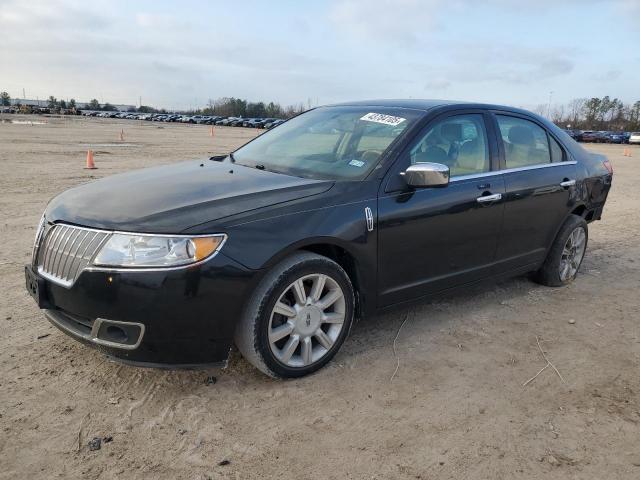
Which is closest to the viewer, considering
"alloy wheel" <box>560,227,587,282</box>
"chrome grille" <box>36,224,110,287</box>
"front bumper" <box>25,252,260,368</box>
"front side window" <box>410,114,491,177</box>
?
"front bumper" <box>25,252,260,368</box>

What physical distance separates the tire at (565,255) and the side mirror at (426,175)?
2144mm

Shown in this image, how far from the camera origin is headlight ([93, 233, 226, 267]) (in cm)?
277

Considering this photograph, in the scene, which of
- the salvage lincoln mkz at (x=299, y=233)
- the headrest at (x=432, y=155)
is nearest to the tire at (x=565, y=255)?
the salvage lincoln mkz at (x=299, y=233)

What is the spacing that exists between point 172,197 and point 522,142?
310 cm

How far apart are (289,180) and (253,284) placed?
88cm

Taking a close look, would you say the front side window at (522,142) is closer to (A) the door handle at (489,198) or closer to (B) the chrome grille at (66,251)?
(A) the door handle at (489,198)

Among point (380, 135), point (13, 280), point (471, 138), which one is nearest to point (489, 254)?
point (471, 138)

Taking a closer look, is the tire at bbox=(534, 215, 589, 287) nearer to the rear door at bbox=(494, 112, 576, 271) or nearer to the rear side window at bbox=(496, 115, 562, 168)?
the rear door at bbox=(494, 112, 576, 271)

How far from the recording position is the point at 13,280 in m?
4.73

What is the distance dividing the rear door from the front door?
A: 0.16 metres

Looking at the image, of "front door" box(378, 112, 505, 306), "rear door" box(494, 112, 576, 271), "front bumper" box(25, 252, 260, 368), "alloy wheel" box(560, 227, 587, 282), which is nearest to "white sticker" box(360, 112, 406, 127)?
"front door" box(378, 112, 505, 306)

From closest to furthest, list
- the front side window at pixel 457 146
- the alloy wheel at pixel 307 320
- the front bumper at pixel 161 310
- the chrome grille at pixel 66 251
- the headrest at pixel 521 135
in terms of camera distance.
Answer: the front bumper at pixel 161 310 < the chrome grille at pixel 66 251 < the alloy wheel at pixel 307 320 < the front side window at pixel 457 146 < the headrest at pixel 521 135

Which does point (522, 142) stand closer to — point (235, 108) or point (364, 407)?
point (364, 407)

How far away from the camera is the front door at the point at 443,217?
3590 millimetres
